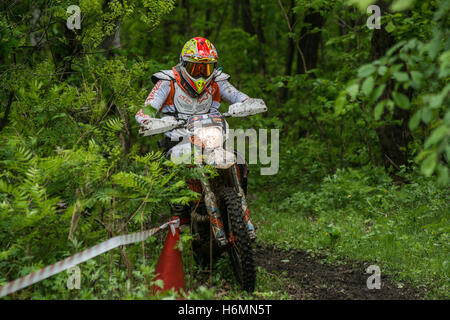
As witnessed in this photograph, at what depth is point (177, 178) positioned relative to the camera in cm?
486

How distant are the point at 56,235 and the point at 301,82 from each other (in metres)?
7.36

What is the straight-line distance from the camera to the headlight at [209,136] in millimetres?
4926

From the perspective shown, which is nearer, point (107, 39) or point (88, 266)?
point (88, 266)

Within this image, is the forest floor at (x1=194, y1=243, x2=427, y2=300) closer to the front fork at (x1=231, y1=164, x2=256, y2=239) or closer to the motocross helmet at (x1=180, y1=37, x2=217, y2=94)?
the front fork at (x1=231, y1=164, x2=256, y2=239)

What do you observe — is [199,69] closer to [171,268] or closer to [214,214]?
[214,214]

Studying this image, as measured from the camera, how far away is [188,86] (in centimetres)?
563

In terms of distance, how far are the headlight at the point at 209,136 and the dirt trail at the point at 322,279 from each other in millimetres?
1607

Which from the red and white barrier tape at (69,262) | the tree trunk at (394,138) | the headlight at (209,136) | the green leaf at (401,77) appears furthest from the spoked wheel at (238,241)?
the tree trunk at (394,138)

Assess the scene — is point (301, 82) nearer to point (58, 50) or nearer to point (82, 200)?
point (58, 50)

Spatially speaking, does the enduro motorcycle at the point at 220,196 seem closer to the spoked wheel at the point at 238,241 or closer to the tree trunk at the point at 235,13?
the spoked wheel at the point at 238,241

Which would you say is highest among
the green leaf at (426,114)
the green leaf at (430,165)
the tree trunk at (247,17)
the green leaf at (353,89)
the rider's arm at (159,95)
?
the tree trunk at (247,17)
